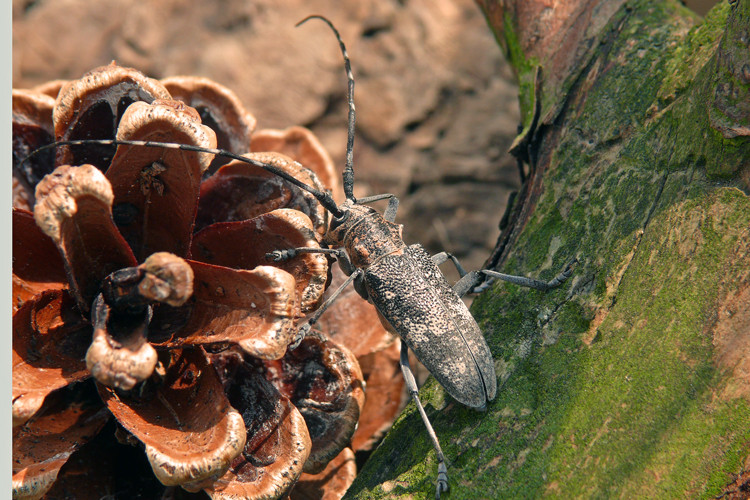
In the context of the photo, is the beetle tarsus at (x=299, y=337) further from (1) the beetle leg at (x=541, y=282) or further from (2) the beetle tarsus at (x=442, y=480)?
(1) the beetle leg at (x=541, y=282)

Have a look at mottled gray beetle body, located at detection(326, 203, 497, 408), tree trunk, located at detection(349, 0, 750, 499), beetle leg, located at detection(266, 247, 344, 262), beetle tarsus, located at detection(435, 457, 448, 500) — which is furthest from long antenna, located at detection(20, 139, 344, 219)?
beetle tarsus, located at detection(435, 457, 448, 500)

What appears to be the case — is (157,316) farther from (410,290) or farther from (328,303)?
(410,290)

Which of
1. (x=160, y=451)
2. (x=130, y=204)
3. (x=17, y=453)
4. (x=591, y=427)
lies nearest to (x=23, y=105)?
(x=130, y=204)

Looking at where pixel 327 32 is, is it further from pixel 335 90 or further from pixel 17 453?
pixel 17 453

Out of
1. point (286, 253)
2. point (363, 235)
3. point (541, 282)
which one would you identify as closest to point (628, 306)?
point (541, 282)

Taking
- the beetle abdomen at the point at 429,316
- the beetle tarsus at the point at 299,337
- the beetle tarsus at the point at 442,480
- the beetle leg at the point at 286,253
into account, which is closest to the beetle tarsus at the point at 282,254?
the beetle leg at the point at 286,253

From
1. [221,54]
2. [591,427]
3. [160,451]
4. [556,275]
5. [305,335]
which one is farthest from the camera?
[221,54]

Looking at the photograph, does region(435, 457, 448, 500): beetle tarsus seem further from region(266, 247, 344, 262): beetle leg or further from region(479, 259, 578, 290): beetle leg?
region(266, 247, 344, 262): beetle leg
